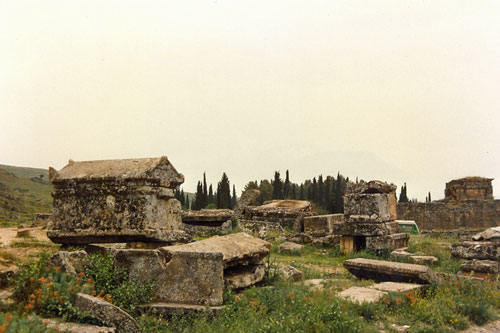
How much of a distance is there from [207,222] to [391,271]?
7.89 metres

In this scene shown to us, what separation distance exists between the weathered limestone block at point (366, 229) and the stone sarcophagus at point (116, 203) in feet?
20.7

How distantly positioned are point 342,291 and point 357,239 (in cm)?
566

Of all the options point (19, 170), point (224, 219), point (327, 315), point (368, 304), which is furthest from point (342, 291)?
point (19, 170)

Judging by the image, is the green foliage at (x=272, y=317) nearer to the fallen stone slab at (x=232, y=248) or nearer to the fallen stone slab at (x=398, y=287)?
the fallen stone slab at (x=232, y=248)

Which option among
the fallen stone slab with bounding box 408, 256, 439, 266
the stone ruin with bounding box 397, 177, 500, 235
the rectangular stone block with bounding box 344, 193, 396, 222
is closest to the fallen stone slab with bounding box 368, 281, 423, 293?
the fallen stone slab with bounding box 408, 256, 439, 266

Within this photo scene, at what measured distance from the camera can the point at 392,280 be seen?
784cm

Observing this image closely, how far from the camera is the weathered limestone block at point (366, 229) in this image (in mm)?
11562

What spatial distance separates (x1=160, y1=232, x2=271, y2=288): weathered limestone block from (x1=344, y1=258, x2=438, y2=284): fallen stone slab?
231cm

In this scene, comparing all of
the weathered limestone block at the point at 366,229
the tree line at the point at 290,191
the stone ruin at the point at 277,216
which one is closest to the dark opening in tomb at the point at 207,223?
the stone ruin at the point at 277,216

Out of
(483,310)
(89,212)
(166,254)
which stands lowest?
(483,310)

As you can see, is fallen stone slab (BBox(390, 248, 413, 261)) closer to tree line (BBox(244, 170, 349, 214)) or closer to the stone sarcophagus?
the stone sarcophagus

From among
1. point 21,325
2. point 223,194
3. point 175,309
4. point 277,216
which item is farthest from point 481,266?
point 223,194

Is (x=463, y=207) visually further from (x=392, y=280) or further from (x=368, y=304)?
(x=368, y=304)

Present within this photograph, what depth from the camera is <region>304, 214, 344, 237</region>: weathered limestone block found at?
14.7 meters
